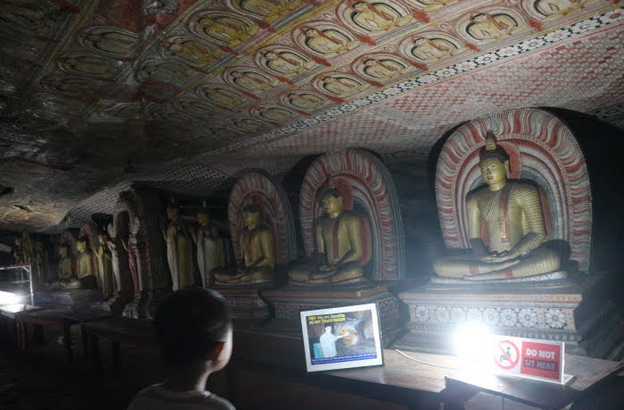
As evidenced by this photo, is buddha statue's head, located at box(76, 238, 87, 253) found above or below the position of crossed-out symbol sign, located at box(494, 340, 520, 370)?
above

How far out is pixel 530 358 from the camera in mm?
2236

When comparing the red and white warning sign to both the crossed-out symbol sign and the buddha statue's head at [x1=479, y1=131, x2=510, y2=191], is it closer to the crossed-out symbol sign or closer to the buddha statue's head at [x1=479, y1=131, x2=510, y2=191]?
the crossed-out symbol sign

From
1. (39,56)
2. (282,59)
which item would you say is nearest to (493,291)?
(282,59)

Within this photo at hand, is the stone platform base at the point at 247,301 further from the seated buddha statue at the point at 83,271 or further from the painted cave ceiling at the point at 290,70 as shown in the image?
the seated buddha statue at the point at 83,271

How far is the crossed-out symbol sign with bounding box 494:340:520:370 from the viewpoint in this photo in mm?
2299

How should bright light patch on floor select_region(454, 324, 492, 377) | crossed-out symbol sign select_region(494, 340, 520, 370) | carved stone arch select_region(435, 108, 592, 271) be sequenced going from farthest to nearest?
Result: carved stone arch select_region(435, 108, 592, 271), bright light patch on floor select_region(454, 324, 492, 377), crossed-out symbol sign select_region(494, 340, 520, 370)

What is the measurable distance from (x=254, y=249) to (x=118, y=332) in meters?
1.90

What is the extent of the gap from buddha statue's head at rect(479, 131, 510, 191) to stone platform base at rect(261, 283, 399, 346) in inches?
57.6

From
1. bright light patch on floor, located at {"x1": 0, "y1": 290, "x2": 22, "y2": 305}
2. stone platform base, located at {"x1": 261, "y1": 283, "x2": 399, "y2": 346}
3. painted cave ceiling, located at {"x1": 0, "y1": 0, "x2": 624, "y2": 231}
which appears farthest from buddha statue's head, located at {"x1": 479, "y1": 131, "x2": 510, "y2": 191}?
bright light patch on floor, located at {"x1": 0, "y1": 290, "x2": 22, "y2": 305}

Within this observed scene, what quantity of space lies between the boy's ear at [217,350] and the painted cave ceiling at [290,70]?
6.76 ft

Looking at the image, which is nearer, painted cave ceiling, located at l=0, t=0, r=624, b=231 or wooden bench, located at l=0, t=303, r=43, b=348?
painted cave ceiling, located at l=0, t=0, r=624, b=231

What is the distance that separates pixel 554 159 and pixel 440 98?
1063mm

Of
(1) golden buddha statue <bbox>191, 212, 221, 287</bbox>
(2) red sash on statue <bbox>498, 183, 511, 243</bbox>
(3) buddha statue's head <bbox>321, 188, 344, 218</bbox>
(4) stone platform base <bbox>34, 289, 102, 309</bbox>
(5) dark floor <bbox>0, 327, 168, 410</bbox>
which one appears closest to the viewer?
(2) red sash on statue <bbox>498, 183, 511, 243</bbox>

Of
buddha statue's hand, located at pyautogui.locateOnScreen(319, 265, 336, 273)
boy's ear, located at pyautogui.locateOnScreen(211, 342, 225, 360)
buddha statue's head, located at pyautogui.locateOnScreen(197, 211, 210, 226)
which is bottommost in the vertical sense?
buddha statue's hand, located at pyautogui.locateOnScreen(319, 265, 336, 273)
